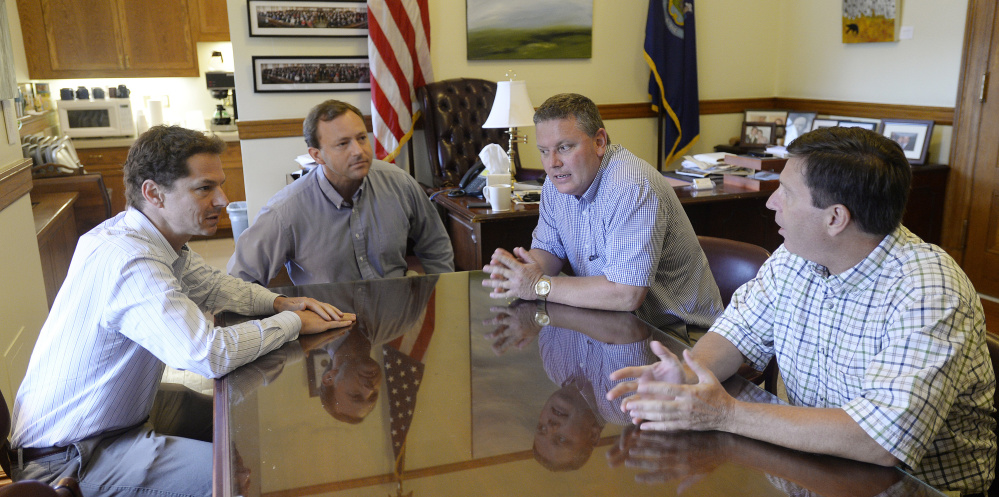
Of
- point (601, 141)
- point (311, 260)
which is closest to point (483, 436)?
point (601, 141)

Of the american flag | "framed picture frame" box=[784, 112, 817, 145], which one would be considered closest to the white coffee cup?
the american flag

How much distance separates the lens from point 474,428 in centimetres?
124

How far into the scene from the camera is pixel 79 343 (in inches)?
65.8

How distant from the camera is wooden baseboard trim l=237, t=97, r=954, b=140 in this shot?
4.64 meters

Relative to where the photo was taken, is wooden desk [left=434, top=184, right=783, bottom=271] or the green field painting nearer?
wooden desk [left=434, top=184, right=783, bottom=271]

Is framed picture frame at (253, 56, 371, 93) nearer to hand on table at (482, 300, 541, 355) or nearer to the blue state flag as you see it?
the blue state flag

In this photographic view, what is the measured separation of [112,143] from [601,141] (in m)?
5.60

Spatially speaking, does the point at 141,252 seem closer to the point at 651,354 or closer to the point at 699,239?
the point at 651,354

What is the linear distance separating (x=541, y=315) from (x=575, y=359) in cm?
33

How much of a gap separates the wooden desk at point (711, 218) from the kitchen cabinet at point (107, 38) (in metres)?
3.91

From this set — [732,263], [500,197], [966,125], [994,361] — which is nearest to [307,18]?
[500,197]

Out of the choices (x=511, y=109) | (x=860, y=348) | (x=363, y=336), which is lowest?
(x=363, y=336)

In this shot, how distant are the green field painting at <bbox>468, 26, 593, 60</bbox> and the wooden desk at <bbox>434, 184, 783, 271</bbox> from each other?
5.55ft

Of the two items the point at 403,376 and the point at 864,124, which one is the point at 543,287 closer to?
the point at 403,376
